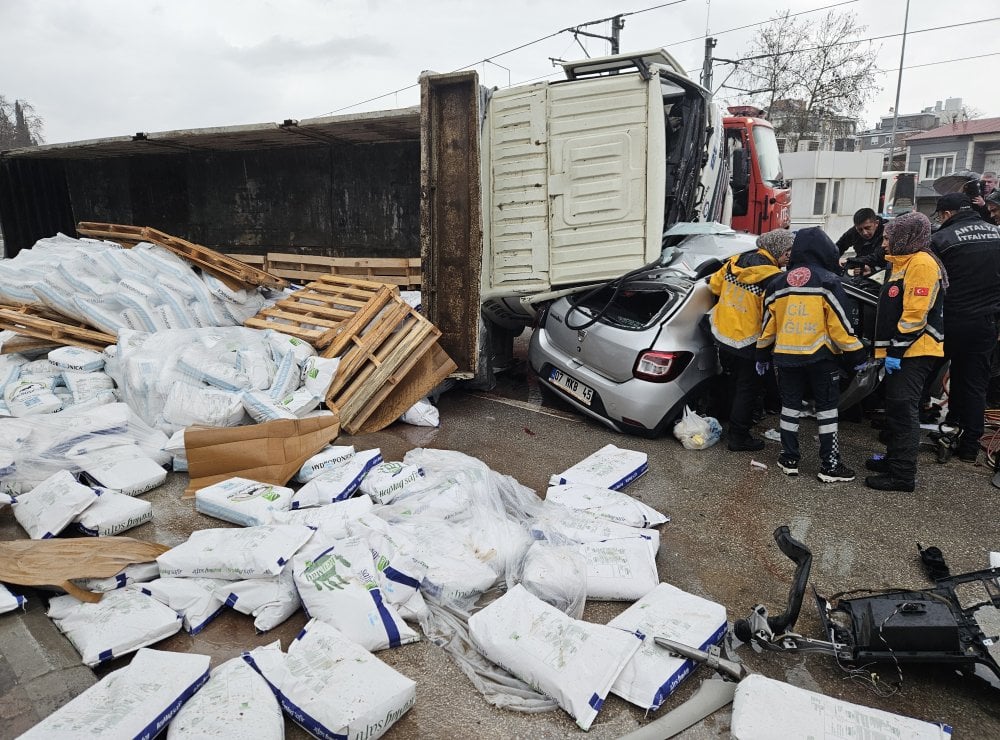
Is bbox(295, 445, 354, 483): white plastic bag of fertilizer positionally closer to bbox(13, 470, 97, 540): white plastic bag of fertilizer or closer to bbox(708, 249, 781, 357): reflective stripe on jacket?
bbox(13, 470, 97, 540): white plastic bag of fertilizer

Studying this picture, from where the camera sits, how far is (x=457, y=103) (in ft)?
19.1

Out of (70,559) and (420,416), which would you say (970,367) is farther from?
(70,559)

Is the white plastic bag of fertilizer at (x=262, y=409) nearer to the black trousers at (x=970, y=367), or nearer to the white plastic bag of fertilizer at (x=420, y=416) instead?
the white plastic bag of fertilizer at (x=420, y=416)

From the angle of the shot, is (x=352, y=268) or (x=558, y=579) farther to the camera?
(x=352, y=268)

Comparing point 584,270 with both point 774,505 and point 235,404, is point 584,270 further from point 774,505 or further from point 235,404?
point 235,404

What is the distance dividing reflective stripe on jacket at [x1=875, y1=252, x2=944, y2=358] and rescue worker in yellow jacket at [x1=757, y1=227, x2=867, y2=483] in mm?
247

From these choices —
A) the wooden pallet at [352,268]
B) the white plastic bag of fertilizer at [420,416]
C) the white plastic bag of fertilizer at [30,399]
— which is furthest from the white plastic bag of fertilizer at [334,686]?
the wooden pallet at [352,268]

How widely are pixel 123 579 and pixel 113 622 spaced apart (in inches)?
14.9

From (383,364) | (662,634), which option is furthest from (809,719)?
(383,364)

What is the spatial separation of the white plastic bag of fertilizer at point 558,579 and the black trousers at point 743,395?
2.36 metres

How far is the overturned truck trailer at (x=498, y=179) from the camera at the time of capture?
5539 mm

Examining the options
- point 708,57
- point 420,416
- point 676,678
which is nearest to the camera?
point 676,678

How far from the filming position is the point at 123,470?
4.03 meters

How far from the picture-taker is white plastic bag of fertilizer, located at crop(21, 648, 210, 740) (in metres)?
1.98
